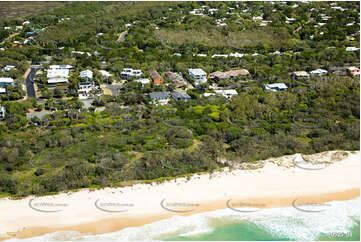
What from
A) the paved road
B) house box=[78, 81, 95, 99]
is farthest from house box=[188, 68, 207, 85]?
the paved road

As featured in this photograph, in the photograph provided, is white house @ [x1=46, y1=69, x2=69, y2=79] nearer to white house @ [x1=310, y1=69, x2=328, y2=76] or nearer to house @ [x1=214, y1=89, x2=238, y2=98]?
house @ [x1=214, y1=89, x2=238, y2=98]

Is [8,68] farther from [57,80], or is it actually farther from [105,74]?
[105,74]

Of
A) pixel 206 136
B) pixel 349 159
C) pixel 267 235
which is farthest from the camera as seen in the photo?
pixel 206 136

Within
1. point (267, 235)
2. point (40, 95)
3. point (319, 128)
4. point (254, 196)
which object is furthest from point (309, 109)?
point (40, 95)

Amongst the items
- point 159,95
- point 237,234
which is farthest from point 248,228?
point 159,95

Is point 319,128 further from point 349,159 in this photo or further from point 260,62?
point 260,62
